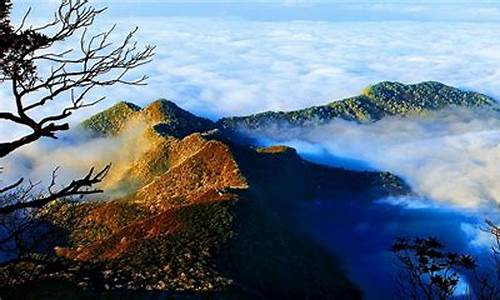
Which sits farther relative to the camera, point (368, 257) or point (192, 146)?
point (192, 146)

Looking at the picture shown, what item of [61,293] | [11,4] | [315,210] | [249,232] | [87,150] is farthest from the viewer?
[87,150]

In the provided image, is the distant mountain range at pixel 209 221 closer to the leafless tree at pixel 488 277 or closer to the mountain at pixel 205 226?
the mountain at pixel 205 226

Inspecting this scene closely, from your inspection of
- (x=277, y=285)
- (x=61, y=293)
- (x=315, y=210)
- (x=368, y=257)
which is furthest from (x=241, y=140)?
(x=61, y=293)

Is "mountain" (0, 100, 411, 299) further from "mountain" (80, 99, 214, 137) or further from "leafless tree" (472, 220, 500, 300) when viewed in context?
"leafless tree" (472, 220, 500, 300)

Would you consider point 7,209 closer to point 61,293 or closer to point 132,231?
point 61,293

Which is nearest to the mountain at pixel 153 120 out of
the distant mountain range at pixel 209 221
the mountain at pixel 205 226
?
the distant mountain range at pixel 209 221

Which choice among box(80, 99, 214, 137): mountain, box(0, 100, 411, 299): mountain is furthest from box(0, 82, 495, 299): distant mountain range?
box(80, 99, 214, 137): mountain

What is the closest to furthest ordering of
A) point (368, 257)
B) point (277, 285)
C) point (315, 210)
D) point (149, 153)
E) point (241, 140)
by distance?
point (277, 285), point (368, 257), point (315, 210), point (149, 153), point (241, 140)
